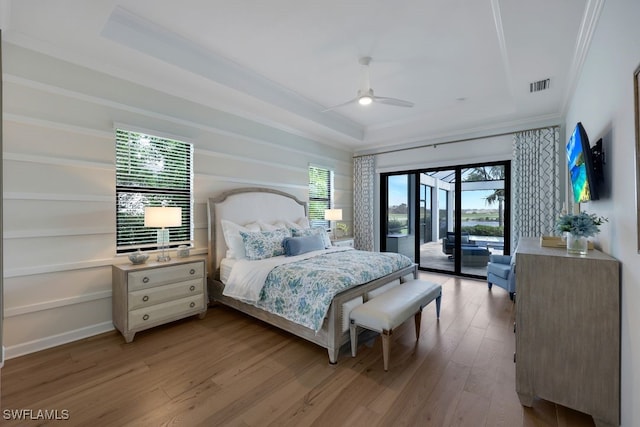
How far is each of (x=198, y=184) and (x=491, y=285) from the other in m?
Answer: 4.73

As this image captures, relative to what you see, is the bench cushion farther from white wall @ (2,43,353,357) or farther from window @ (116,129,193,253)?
white wall @ (2,43,353,357)

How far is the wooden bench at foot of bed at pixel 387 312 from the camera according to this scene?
240cm

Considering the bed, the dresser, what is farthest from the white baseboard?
the dresser

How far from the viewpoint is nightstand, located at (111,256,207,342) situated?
285cm

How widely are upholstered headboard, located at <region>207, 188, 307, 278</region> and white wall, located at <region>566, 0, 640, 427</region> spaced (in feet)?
12.4

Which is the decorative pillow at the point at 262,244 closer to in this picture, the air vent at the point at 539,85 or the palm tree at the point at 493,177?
the air vent at the point at 539,85

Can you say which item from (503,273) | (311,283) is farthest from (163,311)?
(503,273)

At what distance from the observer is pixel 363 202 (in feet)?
21.3

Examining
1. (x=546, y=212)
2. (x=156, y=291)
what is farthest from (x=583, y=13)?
(x=156, y=291)

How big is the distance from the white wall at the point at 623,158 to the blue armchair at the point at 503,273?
6.46 ft

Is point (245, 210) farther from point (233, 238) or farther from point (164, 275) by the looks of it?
point (164, 275)

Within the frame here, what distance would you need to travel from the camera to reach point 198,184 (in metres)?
3.89

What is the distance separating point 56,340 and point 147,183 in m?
1.77

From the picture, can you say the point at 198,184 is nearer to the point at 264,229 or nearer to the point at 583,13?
the point at 264,229
